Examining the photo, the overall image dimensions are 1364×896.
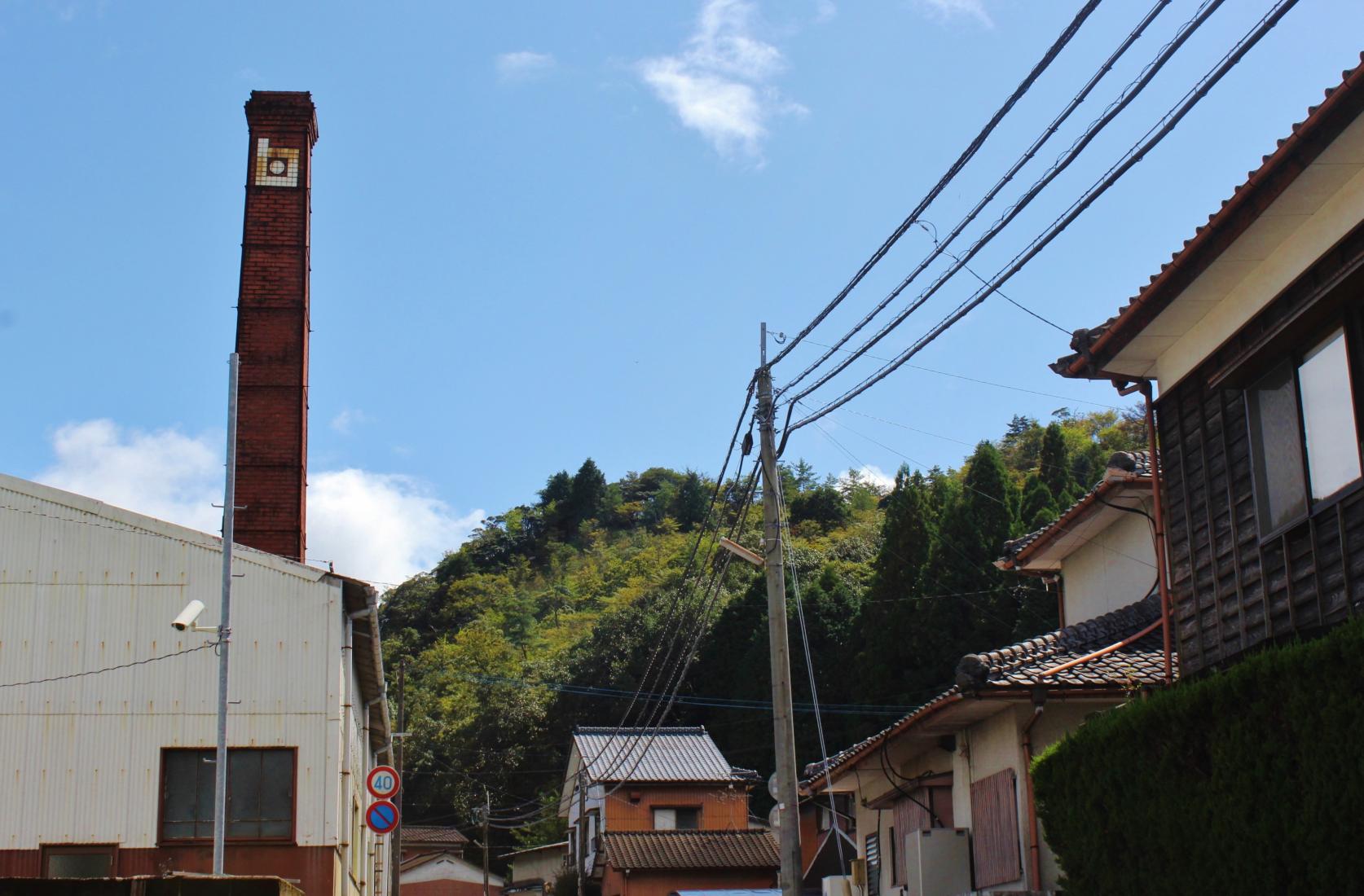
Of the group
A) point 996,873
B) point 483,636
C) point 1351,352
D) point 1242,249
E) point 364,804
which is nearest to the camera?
point 1351,352

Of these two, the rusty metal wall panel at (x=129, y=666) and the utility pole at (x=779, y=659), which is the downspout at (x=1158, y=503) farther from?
the rusty metal wall panel at (x=129, y=666)

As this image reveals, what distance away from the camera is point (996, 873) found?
52.4 feet

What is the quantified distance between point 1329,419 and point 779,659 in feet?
24.3

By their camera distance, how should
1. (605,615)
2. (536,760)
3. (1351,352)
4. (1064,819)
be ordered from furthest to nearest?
(605,615) → (536,760) → (1064,819) → (1351,352)

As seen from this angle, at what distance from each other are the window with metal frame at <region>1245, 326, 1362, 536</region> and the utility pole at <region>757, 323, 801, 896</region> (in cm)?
604

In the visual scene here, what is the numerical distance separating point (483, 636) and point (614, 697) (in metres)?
15.0

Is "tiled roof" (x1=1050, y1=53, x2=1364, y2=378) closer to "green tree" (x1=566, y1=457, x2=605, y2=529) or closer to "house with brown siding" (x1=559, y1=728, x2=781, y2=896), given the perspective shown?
"house with brown siding" (x1=559, y1=728, x2=781, y2=896)

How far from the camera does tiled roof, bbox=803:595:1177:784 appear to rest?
1406 cm

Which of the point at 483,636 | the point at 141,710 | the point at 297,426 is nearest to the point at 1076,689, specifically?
the point at 141,710

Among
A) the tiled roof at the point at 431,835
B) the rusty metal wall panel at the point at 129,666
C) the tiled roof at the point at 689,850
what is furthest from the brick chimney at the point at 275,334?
the tiled roof at the point at 431,835

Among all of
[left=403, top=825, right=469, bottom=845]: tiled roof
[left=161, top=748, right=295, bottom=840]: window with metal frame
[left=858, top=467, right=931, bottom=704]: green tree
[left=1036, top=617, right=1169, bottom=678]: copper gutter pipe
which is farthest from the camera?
[left=403, top=825, right=469, bottom=845]: tiled roof

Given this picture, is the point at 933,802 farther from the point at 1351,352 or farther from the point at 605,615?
the point at 605,615

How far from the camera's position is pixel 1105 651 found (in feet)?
49.7

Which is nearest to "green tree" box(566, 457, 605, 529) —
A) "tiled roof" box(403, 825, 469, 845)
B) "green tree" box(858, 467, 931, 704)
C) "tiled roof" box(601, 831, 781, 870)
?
"tiled roof" box(403, 825, 469, 845)
